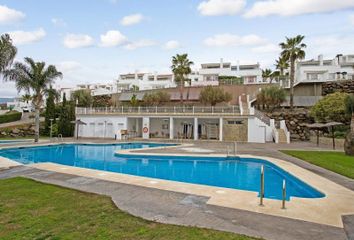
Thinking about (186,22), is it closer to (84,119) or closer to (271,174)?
(271,174)

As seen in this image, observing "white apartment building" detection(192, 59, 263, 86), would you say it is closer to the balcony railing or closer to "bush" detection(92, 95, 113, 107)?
"bush" detection(92, 95, 113, 107)

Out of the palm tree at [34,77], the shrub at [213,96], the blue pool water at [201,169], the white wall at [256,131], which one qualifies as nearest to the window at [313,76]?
the shrub at [213,96]

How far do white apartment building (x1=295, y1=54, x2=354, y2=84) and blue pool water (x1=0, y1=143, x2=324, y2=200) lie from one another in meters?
28.2

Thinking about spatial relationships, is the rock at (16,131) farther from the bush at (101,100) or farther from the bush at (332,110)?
the bush at (332,110)

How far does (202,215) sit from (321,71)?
44.1 metres

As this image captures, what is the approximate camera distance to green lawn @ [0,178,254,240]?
5.05 m

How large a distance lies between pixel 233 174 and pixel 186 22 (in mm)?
13487

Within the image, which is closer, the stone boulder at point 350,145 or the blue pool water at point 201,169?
the blue pool water at point 201,169

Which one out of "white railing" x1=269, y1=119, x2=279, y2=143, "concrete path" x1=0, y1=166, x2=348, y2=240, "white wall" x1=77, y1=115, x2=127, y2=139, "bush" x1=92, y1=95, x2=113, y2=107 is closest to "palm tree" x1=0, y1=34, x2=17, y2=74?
"concrete path" x1=0, y1=166, x2=348, y2=240

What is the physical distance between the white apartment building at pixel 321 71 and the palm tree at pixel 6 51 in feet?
114

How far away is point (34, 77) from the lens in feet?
80.3

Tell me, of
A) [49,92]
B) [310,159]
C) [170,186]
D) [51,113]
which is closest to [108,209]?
[170,186]

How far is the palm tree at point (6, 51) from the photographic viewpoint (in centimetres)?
1493

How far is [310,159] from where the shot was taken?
49.6 feet
